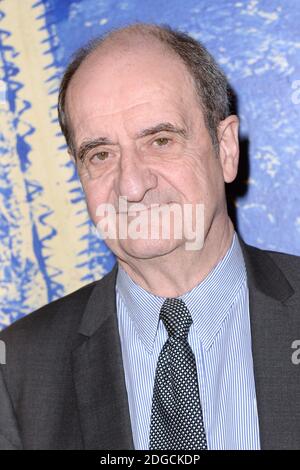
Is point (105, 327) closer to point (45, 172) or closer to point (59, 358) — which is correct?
point (59, 358)

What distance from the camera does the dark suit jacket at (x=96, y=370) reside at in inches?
63.0

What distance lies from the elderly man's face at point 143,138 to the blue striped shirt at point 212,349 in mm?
110

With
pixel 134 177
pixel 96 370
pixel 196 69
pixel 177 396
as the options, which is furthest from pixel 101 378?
pixel 196 69

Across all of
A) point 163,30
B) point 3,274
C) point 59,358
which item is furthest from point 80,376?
point 163,30

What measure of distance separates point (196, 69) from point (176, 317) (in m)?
0.51

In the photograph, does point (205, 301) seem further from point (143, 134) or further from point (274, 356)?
point (143, 134)

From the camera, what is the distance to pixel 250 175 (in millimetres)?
2004

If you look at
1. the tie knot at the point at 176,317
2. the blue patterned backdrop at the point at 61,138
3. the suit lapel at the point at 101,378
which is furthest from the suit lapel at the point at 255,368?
the blue patterned backdrop at the point at 61,138

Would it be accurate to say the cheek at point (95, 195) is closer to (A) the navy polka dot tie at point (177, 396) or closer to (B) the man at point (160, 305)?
(B) the man at point (160, 305)

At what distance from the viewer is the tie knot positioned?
170 centimetres

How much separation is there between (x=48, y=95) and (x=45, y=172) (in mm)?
192

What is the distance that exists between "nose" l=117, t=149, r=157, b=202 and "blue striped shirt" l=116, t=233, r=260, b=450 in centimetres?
23

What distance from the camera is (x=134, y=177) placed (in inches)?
65.4

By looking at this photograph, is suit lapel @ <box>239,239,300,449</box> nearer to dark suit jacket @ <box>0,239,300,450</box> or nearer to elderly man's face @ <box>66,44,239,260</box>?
dark suit jacket @ <box>0,239,300,450</box>
